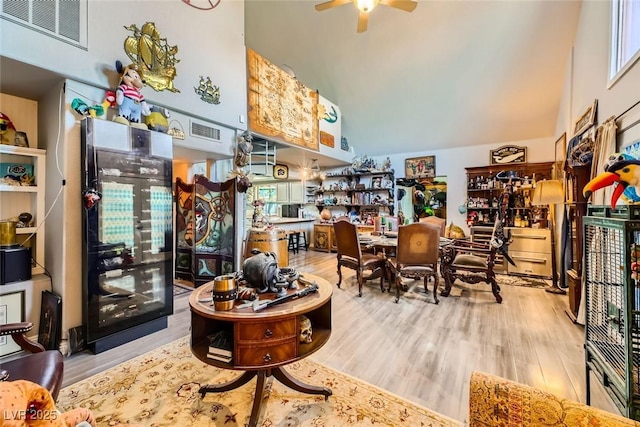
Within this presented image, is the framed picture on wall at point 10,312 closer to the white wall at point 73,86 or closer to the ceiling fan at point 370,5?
the white wall at point 73,86

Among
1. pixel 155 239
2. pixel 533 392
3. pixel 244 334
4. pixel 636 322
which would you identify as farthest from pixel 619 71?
pixel 155 239

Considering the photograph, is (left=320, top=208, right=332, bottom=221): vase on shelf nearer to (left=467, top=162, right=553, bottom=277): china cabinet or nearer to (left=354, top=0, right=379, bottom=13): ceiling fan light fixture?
(left=467, top=162, right=553, bottom=277): china cabinet

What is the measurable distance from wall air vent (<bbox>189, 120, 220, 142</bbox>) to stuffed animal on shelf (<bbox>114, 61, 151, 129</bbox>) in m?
0.72

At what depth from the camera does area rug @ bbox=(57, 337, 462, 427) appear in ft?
5.02

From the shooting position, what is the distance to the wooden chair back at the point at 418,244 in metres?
3.30

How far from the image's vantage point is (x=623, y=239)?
4.24 feet

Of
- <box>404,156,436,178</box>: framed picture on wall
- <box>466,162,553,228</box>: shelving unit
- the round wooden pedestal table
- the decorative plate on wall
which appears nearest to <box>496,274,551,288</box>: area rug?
<box>466,162,553,228</box>: shelving unit

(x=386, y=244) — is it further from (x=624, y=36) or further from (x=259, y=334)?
(x=624, y=36)

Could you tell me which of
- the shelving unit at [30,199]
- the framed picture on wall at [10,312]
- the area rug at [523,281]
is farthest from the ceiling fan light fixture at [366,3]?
the area rug at [523,281]

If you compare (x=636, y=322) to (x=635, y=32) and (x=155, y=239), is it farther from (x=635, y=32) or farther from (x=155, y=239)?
(x=155, y=239)

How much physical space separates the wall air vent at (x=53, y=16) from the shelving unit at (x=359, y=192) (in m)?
5.60

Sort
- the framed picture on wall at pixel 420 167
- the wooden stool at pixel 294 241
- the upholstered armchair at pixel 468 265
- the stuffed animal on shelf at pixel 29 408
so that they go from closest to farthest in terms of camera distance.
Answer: the stuffed animal on shelf at pixel 29 408 → the upholstered armchair at pixel 468 265 → the framed picture on wall at pixel 420 167 → the wooden stool at pixel 294 241

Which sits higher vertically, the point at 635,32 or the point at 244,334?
the point at 635,32

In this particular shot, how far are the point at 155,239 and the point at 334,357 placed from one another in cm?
212
